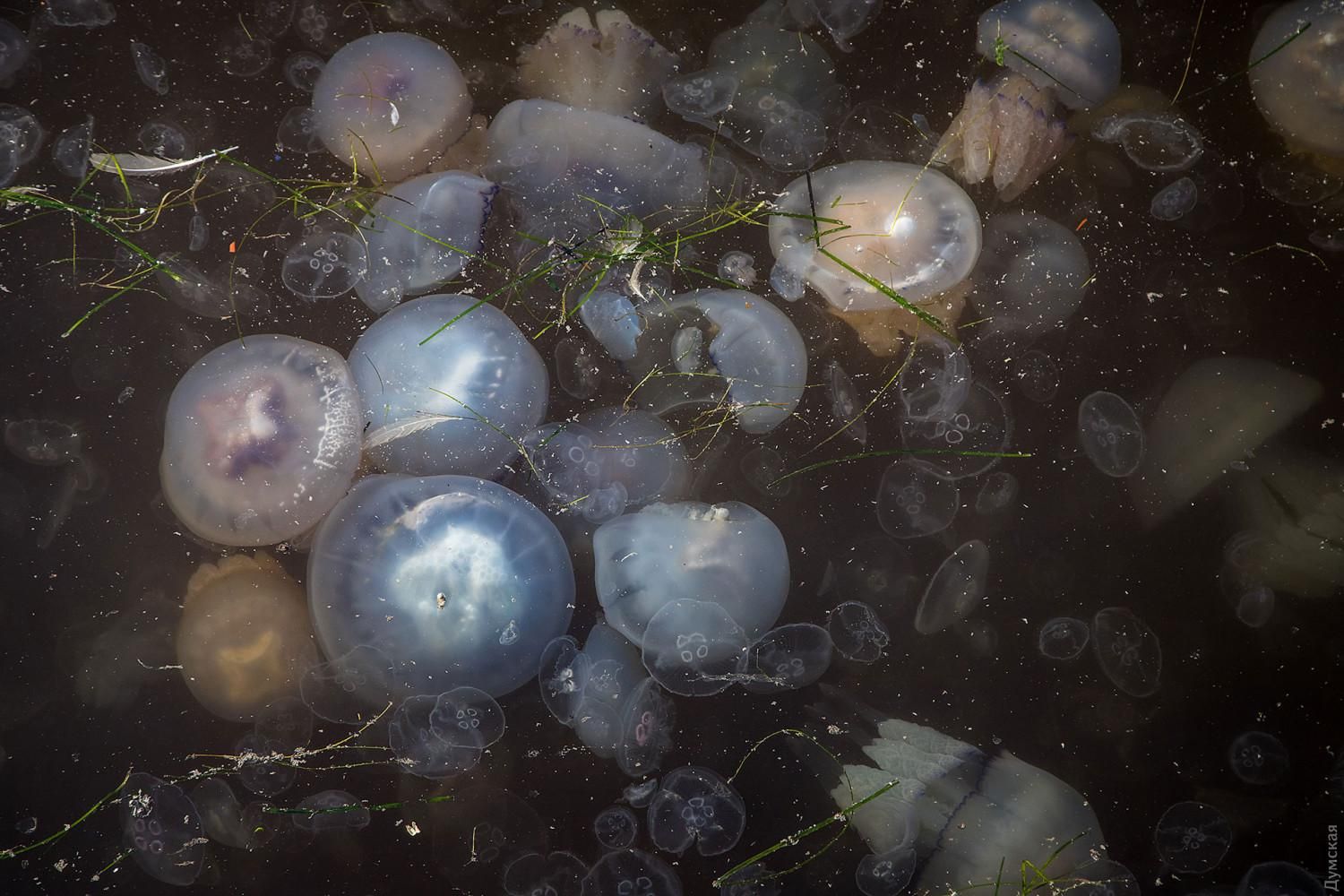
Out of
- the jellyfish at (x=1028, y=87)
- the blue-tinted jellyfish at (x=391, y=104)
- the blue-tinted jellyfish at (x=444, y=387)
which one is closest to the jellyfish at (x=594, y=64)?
the blue-tinted jellyfish at (x=391, y=104)

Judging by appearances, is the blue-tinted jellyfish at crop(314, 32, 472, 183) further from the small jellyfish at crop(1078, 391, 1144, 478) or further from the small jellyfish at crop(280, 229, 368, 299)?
the small jellyfish at crop(1078, 391, 1144, 478)

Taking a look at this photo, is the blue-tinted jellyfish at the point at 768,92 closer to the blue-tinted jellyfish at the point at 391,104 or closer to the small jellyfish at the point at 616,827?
the blue-tinted jellyfish at the point at 391,104

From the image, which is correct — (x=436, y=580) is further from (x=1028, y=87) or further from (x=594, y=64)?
(x=1028, y=87)

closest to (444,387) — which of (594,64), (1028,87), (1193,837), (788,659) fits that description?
(594,64)

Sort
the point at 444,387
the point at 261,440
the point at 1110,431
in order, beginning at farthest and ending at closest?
the point at 1110,431 < the point at 444,387 < the point at 261,440

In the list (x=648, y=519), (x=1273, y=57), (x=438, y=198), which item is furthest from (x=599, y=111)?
(x=1273, y=57)

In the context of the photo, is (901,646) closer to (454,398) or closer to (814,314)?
(814,314)
